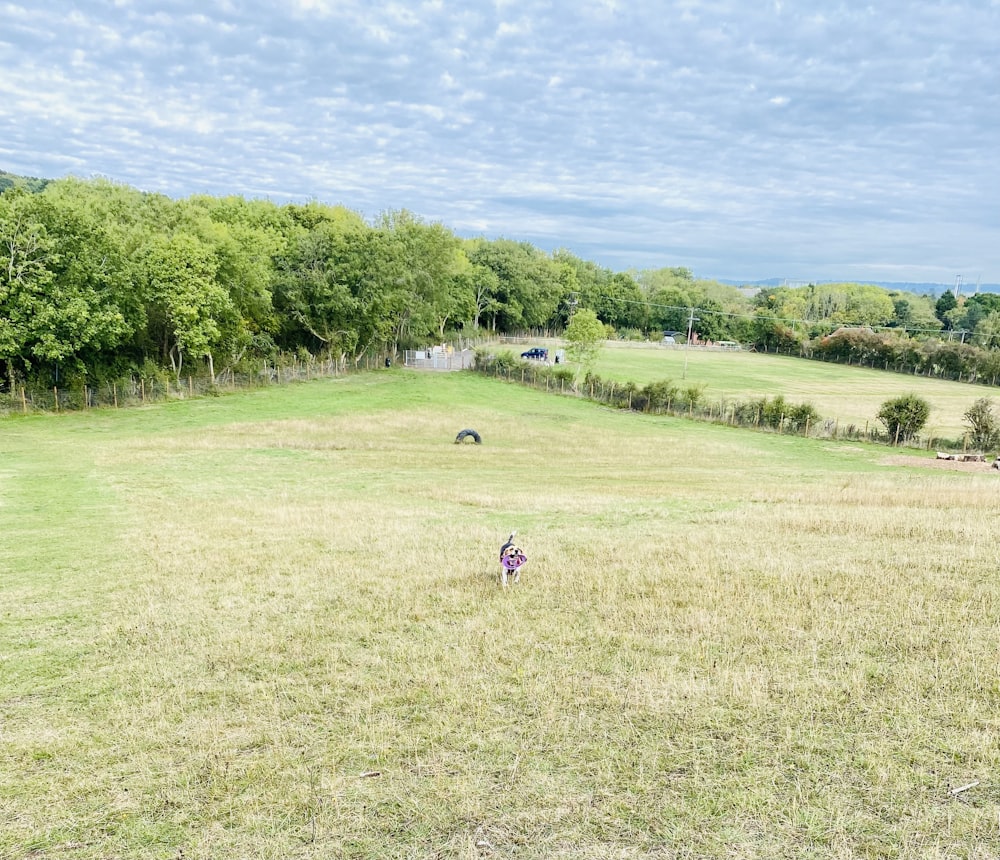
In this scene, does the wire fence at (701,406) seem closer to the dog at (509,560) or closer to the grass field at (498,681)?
the grass field at (498,681)

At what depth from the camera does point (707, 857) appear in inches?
238

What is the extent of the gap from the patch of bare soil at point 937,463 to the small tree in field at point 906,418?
16.0 ft

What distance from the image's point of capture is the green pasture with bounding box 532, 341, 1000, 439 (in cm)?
5894

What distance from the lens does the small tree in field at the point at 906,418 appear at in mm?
41531

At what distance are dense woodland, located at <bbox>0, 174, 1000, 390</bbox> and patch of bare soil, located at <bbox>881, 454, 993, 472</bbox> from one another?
145ft

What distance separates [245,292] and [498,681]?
169 ft

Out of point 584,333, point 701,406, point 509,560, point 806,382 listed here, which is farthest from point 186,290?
point 806,382

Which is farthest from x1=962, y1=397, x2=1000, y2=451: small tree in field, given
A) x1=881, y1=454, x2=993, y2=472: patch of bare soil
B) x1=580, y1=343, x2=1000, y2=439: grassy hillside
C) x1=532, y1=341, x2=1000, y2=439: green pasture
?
x1=580, y1=343, x2=1000, y2=439: grassy hillside

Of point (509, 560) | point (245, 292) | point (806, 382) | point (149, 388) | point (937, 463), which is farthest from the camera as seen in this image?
point (806, 382)

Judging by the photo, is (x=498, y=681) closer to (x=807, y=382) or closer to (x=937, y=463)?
(x=937, y=463)

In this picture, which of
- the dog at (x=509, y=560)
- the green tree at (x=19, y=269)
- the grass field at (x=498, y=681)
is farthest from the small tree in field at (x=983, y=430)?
the green tree at (x=19, y=269)

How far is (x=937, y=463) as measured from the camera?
35219 mm

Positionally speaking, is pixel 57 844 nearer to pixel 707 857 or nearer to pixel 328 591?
pixel 707 857

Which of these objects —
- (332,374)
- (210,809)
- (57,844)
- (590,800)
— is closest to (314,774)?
(210,809)
